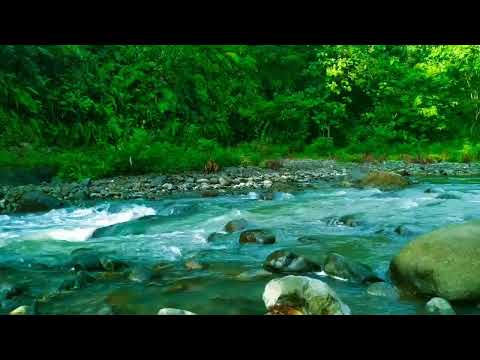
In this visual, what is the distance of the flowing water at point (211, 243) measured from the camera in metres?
4.25

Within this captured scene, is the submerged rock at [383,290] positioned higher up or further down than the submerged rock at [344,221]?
higher up

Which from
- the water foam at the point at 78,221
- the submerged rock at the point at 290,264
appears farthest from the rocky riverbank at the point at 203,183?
the submerged rock at the point at 290,264

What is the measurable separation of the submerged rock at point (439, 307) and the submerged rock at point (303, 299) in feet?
2.10

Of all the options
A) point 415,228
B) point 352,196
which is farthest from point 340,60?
point 415,228

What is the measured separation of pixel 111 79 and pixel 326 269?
1534cm

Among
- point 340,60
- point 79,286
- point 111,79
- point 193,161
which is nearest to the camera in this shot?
point 79,286

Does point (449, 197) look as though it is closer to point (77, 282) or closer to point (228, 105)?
point (77, 282)

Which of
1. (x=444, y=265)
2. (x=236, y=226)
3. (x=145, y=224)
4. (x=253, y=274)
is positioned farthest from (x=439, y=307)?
(x=145, y=224)

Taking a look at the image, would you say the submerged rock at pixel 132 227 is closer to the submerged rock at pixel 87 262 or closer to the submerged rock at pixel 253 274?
the submerged rock at pixel 87 262

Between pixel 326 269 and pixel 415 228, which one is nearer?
pixel 326 269

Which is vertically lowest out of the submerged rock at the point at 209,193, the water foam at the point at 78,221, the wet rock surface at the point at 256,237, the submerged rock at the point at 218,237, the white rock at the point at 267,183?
the white rock at the point at 267,183

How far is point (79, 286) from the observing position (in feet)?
15.3
